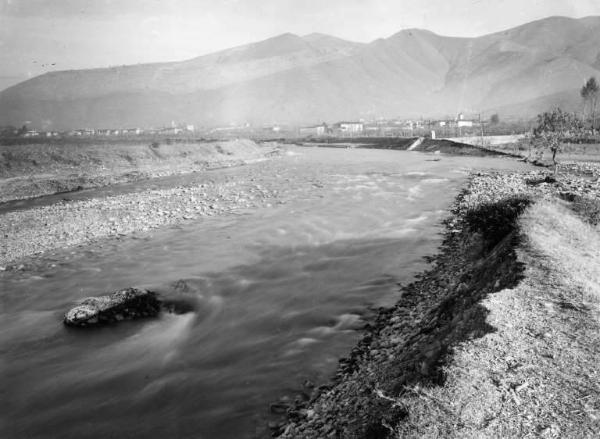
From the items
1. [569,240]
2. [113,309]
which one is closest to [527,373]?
[569,240]

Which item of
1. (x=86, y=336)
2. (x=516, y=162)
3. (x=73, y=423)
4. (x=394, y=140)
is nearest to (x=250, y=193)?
(x=86, y=336)

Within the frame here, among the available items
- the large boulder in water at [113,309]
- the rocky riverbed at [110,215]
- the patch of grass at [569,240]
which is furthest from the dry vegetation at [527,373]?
the rocky riverbed at [110,215]

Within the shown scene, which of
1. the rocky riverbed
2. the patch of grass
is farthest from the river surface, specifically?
the patch of grass

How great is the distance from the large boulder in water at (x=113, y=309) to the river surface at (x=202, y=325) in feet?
1.27

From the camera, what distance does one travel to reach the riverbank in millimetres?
4984

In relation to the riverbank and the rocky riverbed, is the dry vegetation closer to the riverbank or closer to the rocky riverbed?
the riverbank

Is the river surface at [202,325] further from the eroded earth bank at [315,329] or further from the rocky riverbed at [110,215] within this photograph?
the rocky riverbed at [110,215]

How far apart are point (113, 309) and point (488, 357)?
414 inches

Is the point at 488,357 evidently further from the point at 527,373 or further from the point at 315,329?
the point at 315,329

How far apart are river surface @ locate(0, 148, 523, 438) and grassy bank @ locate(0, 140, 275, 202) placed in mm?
23698

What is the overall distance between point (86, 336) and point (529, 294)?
11256 mm

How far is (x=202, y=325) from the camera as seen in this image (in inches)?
481

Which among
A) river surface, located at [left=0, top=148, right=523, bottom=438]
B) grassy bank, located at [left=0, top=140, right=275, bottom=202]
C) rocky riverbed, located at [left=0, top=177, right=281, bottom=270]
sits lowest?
river surface, located at [left=0, top=148, right=523, bottom=438]

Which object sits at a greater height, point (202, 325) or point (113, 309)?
point (113, 309)
